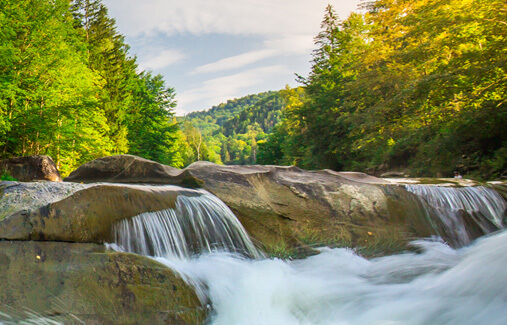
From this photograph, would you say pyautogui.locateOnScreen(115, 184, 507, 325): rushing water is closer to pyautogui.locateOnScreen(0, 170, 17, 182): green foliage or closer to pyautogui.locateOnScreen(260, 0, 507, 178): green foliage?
pyautogui.locateOnScreen(260, 0, 507, 178): green foliage

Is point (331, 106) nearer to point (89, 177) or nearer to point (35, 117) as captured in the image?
point (35, 117)

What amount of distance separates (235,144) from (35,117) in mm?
136087

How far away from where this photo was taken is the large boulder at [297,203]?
5.55 metres

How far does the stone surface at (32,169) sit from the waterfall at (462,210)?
10382 mm

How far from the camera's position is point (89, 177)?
21.6ft

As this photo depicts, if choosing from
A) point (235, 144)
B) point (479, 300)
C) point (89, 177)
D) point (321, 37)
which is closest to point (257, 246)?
point (479, 300)

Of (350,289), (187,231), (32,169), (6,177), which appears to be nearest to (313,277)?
(350,289)

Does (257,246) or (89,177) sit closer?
(257,246)

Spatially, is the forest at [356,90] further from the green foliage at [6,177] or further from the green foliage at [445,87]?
the green foliage at [6,177]

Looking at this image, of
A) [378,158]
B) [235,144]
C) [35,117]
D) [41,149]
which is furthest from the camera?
[235,144]

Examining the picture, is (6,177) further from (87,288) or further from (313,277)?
(313,277)

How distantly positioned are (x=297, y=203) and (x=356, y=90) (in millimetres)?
14226

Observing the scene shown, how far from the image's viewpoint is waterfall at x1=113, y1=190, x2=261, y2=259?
4129mm

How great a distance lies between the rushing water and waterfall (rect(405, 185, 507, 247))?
0.70 m
